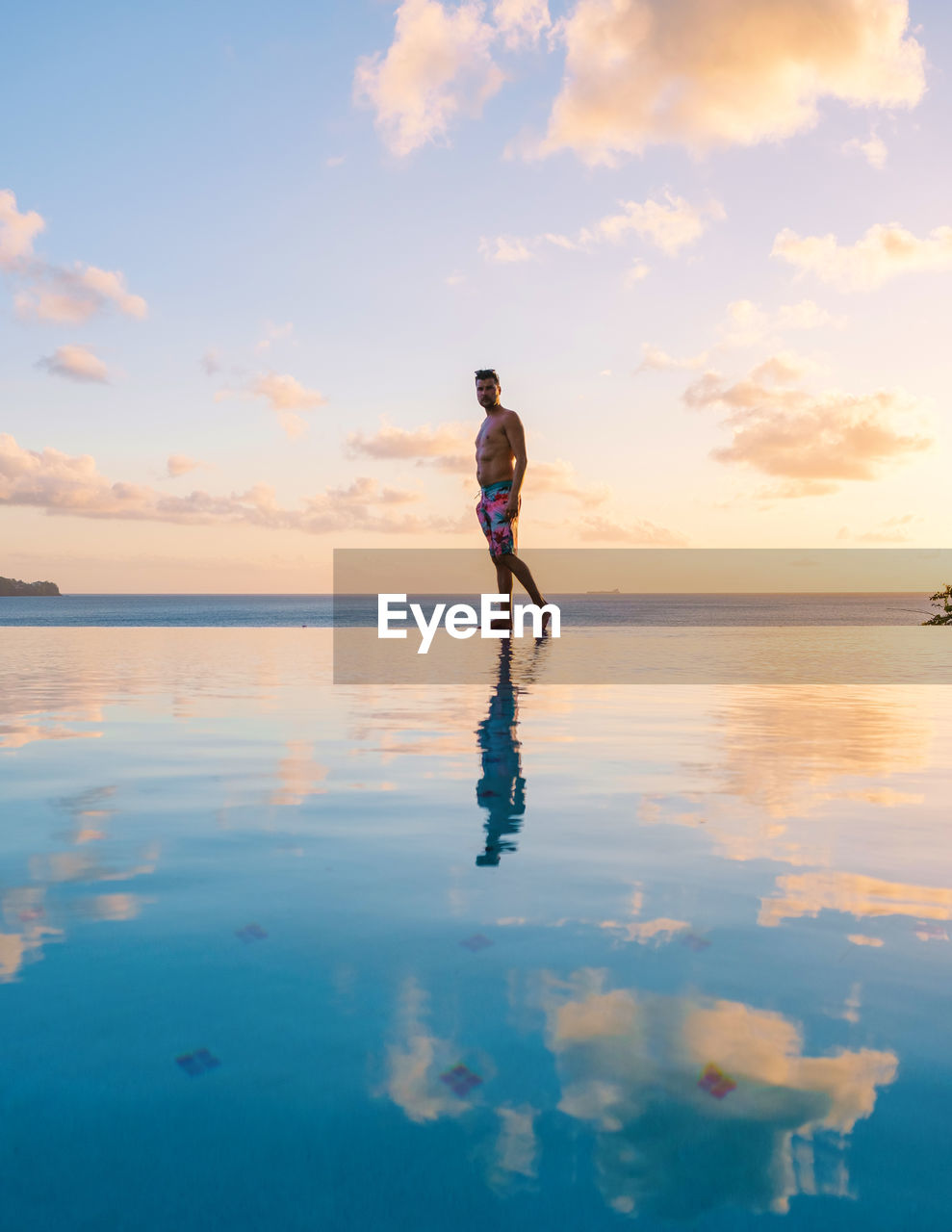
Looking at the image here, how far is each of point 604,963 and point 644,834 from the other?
107 cm

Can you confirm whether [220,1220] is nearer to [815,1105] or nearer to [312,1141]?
[312,1141]

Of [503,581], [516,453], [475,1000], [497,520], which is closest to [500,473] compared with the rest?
[516,453]

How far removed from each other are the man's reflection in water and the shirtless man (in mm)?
3523

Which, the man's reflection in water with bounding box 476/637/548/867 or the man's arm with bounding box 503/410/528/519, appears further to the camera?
the man's arm with bounding box 503/410/528/519

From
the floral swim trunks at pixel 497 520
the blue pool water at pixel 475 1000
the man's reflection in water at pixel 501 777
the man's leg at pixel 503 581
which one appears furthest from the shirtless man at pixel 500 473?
the blue pool water at pixel 475 1000

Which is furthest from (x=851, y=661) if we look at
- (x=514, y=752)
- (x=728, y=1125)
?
(x=728, y=1125)

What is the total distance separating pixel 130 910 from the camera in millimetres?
2268

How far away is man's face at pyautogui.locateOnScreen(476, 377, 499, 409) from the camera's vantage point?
10.9 m

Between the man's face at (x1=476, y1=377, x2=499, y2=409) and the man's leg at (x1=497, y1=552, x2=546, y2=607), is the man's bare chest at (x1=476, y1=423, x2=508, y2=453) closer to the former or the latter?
the man's face at (x1=476, y1=377, x2=499, y2=409)

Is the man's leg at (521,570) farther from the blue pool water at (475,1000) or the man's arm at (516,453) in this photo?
the blue pool water at (475,1000)

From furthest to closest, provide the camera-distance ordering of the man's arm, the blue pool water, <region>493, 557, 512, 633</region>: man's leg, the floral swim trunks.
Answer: <region>493, 557, 512, 633</region>: man's leg → the floral swim trunks → the man's arm → the blue pool water

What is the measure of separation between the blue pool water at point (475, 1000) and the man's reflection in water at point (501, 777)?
0.11 feet

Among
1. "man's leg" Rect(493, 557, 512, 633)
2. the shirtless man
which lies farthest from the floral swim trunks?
"man's leg" Rect(493, 557, 512, 633)

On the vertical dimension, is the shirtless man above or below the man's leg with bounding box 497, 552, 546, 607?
above
